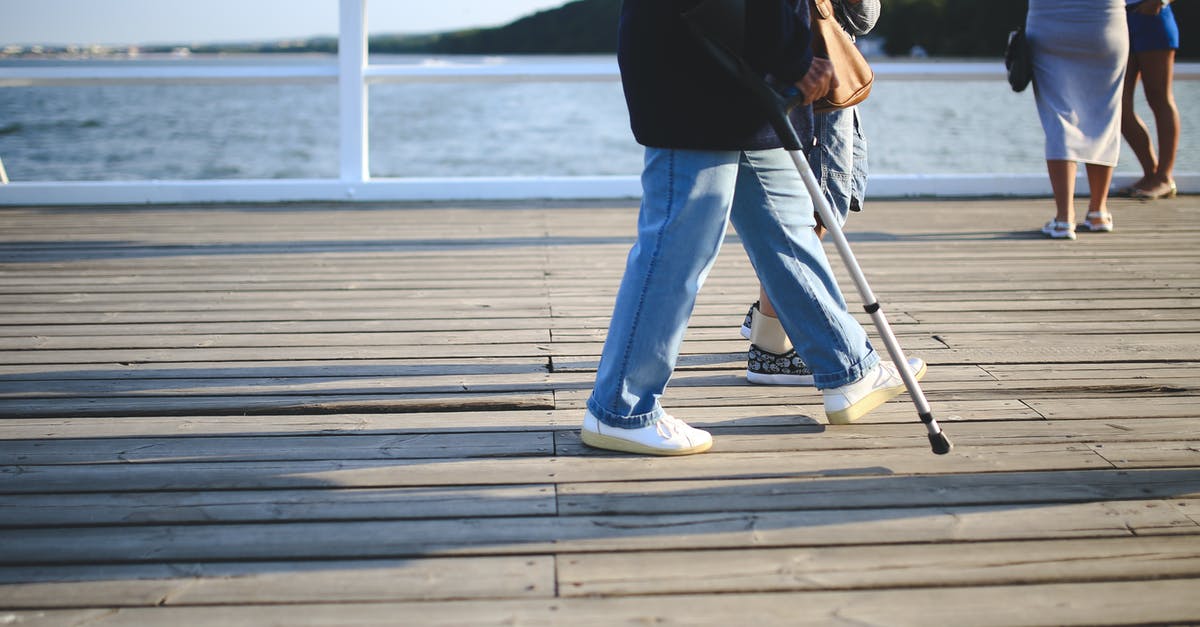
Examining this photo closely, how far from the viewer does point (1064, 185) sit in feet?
14.6

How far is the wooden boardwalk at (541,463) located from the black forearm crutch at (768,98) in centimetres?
17

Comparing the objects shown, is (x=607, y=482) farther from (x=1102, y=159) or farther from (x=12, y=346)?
(x=1102, y=159)

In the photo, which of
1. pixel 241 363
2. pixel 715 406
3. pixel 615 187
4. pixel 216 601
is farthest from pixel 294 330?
pixel 615 187

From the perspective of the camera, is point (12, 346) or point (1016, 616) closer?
point (1016, 616)

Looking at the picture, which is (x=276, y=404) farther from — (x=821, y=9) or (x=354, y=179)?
(x=354, y=179)

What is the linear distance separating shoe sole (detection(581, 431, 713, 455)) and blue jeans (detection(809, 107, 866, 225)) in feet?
2.29

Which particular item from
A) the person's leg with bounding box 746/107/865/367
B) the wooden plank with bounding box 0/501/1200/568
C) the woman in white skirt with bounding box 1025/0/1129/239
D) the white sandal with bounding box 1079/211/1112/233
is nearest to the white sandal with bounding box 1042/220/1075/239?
the woman in white skirt with bounding box 1025/0/1129/239

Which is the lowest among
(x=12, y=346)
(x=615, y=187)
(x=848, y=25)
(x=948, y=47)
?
(x=948, y=47)

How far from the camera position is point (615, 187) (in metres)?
5.55

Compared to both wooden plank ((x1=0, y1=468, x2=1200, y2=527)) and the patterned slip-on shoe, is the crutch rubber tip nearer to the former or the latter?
wooden plank ((x1=0, y1=468, x2=1200, y2=527))

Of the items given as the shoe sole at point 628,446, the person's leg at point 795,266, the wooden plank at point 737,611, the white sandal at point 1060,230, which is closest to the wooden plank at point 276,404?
the shoe sole at point 628,446

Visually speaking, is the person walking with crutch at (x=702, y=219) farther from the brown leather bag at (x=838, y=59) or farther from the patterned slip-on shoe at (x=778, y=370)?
the patterned slip-on shoe at (x=778, y=370)

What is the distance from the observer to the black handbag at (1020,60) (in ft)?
14.6

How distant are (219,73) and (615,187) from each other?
82.3 inches
